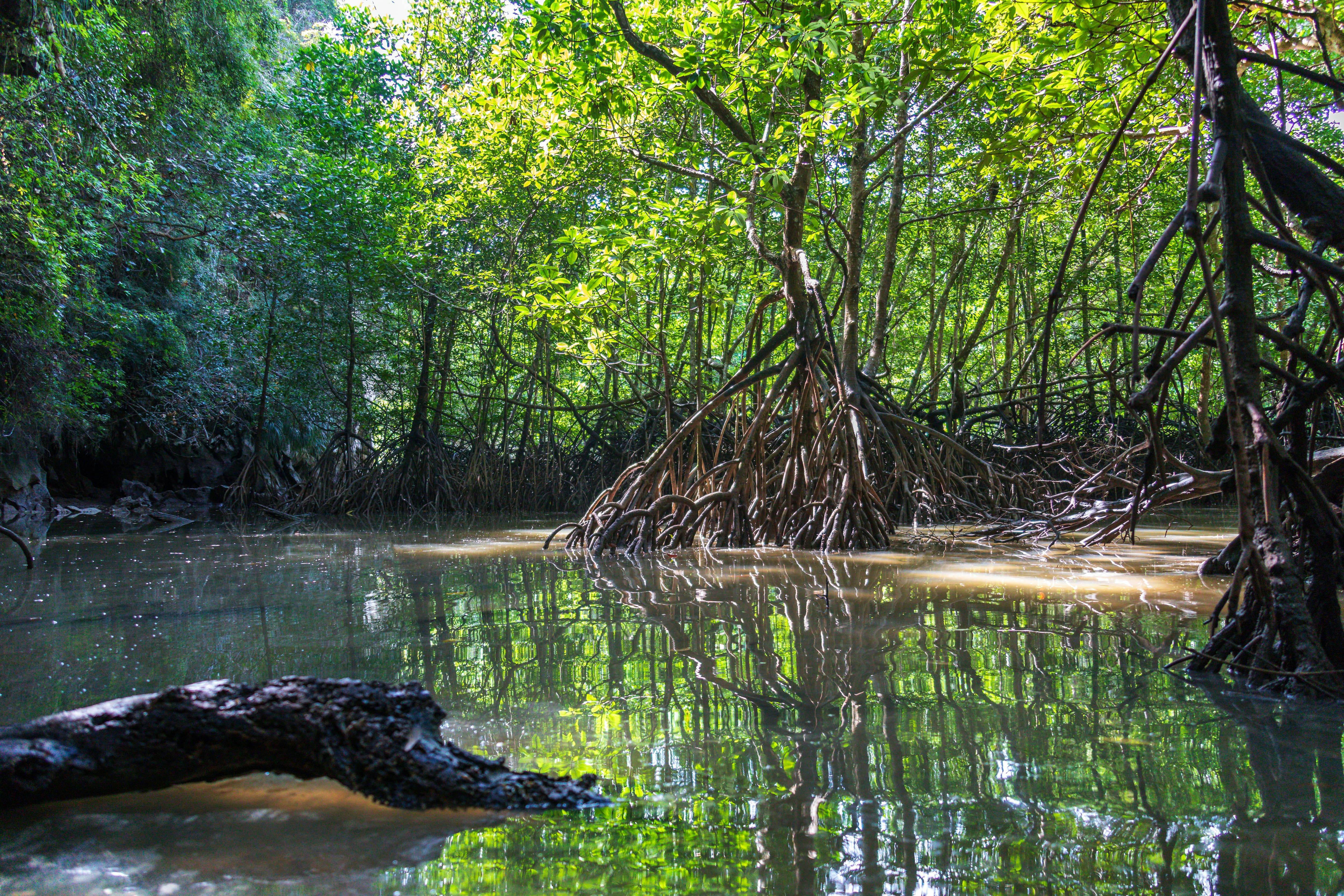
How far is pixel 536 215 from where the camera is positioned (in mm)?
10484

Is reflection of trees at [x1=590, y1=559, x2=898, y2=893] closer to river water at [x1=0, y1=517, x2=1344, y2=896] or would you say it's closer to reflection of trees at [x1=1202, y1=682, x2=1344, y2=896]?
river water at [x1=0, y1=517, x2=1344, y2=896]

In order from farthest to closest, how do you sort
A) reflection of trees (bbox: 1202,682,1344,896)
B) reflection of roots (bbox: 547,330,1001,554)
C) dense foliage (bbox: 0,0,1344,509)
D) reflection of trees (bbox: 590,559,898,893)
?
dense foliage (bbox: 0,0,1344,509) → reflection of roots (bbox: 547,330,1001,554) → reflection of trees (bbox: 590,559,898,893) → reflection of trees (bbox: 1202,682,1344,896)

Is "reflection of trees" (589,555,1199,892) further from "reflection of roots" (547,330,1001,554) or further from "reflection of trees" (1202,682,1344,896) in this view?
"reflection of roots" (547,330,1001,554)

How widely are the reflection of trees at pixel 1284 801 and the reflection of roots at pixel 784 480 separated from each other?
139 inches

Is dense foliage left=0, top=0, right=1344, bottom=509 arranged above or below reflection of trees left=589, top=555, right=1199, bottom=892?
above

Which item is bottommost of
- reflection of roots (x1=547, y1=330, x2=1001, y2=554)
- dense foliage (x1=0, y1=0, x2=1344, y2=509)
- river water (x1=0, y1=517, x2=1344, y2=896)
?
river water (x1=0, y1=517, x2=1344, y2=896)

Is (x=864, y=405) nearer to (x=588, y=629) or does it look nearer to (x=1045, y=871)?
(x=588, y=629)

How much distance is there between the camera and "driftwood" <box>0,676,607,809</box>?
1.33 metres

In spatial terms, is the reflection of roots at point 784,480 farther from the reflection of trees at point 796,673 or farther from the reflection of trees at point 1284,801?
the reflection of trees at point 1284,801

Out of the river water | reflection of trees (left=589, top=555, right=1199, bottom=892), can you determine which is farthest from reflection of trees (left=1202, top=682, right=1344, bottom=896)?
reflection of trees (left=589, top=555, right=1199, bottom=892)

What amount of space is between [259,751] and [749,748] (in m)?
0.85

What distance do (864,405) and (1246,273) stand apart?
170 inches

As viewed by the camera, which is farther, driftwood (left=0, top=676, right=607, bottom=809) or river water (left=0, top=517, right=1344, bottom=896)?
driftwood (left=0, top=676, right=607, bottom=809)

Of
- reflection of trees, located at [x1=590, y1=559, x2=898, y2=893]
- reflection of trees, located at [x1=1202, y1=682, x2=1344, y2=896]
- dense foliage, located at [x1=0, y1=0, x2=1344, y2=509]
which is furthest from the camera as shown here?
dense foliage, located at [x1=0, y1=0, x2=1344, y2=509]
